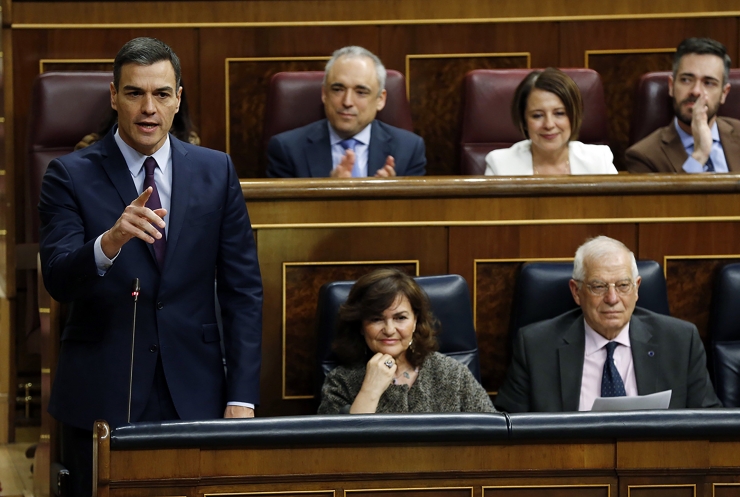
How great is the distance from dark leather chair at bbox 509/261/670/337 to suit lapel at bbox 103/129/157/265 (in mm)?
519

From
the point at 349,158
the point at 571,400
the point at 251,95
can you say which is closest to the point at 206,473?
the point at 571,400

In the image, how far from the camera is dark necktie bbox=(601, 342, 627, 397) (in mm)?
1264

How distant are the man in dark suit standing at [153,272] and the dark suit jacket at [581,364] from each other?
0.39 metres

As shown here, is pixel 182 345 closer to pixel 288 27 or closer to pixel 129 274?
pixel 129 274

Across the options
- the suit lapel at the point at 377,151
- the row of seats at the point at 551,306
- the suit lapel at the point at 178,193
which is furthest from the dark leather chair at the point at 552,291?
the suit lapel at the point at 178,193

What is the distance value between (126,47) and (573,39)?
108 cm

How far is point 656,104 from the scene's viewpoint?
178 cm

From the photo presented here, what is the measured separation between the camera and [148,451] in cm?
79

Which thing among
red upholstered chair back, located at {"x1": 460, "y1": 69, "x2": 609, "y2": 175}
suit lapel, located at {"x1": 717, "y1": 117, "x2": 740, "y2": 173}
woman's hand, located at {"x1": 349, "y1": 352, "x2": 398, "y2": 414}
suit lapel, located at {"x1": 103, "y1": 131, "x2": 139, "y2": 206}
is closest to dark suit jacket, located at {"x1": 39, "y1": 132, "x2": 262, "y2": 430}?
suit lapel, located at {"x1": 103, "y1": 131, "x2": 139, "y2": 206}

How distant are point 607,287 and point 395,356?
10.3 inches

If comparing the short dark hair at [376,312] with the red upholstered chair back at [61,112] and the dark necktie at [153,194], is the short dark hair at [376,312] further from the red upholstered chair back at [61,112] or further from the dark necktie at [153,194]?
the red upholstered chair back at [61,112]

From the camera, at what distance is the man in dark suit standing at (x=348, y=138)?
1.61 metres

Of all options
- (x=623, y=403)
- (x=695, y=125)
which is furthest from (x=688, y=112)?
(x=623, y=403)

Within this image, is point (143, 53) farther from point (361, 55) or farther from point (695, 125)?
point (695, 125)
